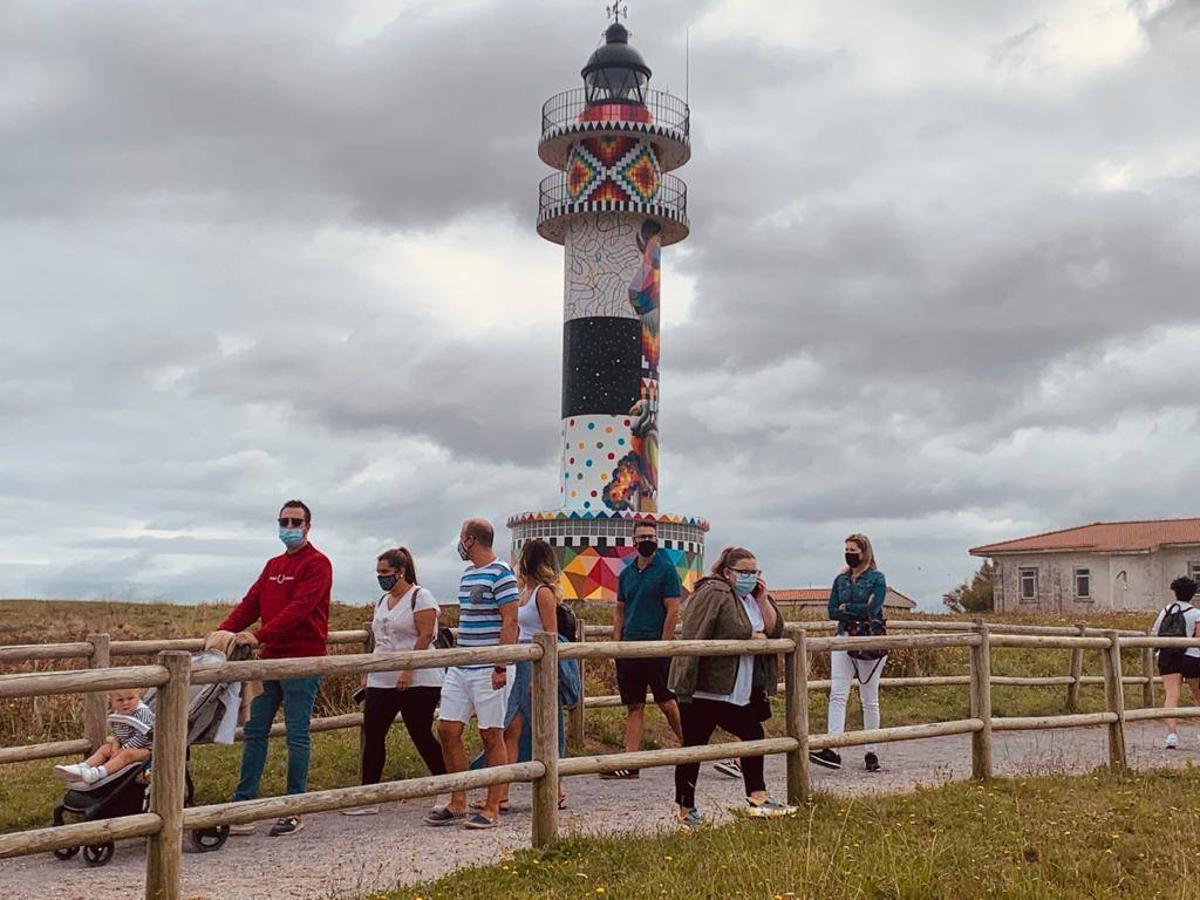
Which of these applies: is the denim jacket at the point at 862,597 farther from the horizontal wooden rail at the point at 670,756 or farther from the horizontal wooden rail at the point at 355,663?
the horizontal wooden rail at the point at 355,663

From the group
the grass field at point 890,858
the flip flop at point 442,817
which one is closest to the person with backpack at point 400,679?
the flip flop at point 442,817

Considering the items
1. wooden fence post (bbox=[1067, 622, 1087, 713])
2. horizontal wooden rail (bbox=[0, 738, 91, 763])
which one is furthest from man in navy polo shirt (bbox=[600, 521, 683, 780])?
wooden fence post (bbox=[1067, 622, 1087, 713])

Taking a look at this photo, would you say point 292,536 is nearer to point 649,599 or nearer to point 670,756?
point 670,756

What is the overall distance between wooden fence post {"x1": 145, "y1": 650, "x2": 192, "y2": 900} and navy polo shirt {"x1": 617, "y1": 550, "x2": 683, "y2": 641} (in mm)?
4502

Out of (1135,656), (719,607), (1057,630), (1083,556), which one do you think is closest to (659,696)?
(719,607)

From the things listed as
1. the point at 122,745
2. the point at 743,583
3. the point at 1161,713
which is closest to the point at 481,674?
the point at 743,583

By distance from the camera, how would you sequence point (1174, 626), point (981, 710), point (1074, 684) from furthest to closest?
point (1074, 684) < point (1174, 626) < point (981, 710)

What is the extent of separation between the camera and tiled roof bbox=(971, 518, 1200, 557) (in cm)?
4975

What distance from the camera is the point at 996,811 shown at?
8.82 meters

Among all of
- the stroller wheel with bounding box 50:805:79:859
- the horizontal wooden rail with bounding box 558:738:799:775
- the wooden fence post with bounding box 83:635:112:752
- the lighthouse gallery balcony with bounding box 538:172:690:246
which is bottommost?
the stroller wheel with bounding box 50:805:79:859

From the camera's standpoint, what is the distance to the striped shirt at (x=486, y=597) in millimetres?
8531

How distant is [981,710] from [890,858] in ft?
11.7

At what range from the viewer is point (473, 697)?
331 inches

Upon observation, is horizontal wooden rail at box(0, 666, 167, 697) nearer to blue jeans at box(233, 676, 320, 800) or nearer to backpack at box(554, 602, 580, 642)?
blue jeans at box(233, 676, 320, 800)
